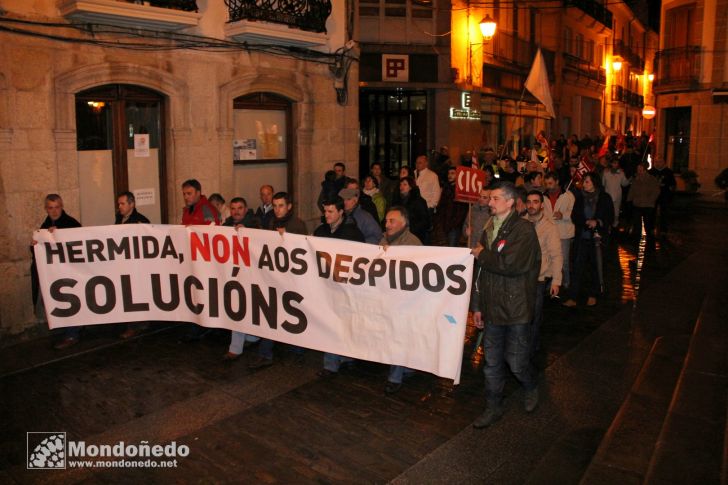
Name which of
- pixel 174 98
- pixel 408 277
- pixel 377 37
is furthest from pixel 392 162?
pixel 408 277

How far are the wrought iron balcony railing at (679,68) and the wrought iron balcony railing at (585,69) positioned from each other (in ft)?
17.4

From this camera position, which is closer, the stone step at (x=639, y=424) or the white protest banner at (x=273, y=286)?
the stone step at (x=639, y=424)

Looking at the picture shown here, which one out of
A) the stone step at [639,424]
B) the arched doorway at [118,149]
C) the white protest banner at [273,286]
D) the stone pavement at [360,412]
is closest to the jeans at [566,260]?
the stone pavement at [360,412]

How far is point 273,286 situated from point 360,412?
5.81 feet

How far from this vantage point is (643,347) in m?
8.08

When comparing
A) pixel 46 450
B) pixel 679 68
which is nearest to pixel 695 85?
pixel 679 68

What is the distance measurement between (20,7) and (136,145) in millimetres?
2529

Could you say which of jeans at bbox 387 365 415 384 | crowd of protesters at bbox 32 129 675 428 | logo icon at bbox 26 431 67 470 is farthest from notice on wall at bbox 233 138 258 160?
logo icon at bbox 26 431 67 470

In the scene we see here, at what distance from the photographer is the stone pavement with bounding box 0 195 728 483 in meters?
5.30

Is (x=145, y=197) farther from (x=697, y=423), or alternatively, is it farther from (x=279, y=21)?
(x=697, y=423)

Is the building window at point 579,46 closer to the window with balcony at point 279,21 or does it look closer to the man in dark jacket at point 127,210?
the window with balcony at point 279,21

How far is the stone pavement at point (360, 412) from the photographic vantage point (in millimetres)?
5305

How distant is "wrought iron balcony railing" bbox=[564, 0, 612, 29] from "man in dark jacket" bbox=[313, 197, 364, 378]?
27.3m

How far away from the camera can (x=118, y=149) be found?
1019 cm
